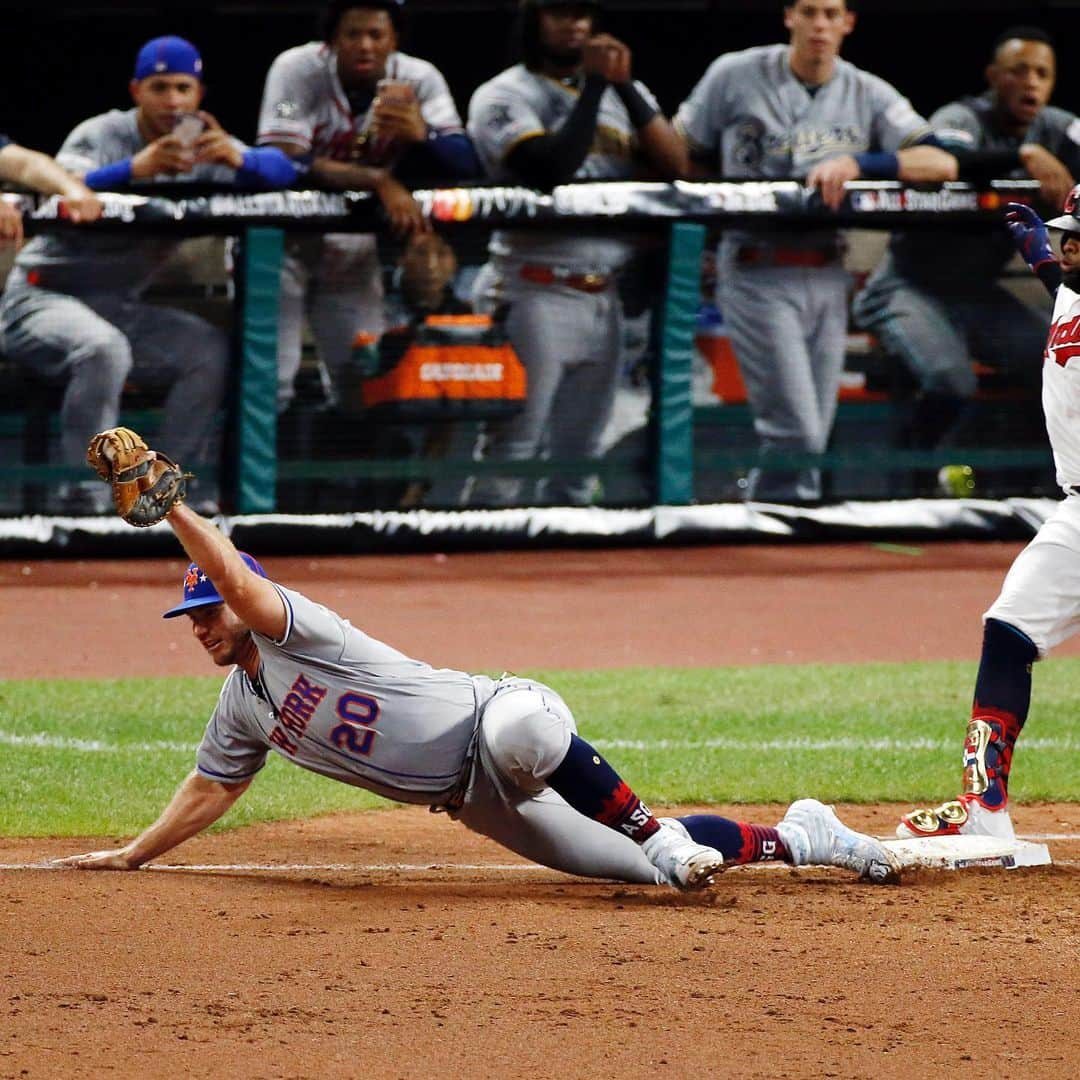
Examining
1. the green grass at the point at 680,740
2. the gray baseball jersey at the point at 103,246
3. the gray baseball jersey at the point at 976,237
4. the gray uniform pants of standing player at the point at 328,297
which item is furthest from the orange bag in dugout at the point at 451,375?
the green grass at the point at 680,740

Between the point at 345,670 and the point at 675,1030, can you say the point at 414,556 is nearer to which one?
the point at 345,670

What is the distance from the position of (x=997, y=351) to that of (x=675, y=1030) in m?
7.80

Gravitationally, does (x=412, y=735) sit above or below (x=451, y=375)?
above

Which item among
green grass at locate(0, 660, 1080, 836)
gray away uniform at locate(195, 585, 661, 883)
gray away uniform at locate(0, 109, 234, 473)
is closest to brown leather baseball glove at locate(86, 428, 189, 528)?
gray away uniform at locate(195, 585, 661, 883)

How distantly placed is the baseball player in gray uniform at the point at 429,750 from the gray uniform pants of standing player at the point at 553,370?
18.1 ft

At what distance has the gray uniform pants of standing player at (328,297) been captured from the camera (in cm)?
988

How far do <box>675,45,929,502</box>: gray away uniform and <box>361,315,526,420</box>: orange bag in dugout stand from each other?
125 cm

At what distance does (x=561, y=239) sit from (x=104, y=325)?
2411mm

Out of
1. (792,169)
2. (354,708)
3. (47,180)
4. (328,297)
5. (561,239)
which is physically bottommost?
(354,708)

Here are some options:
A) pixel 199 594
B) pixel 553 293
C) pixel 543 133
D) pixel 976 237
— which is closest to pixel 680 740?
pixel 199 594

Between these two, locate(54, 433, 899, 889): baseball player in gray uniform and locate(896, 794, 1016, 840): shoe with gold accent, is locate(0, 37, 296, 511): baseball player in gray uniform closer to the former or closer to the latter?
locate(54, 433, 899, 889): baseball player in gray uniform

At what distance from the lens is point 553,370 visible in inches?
401

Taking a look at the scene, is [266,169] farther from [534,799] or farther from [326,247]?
[534,799]

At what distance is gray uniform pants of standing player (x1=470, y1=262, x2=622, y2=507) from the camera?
10.1m
